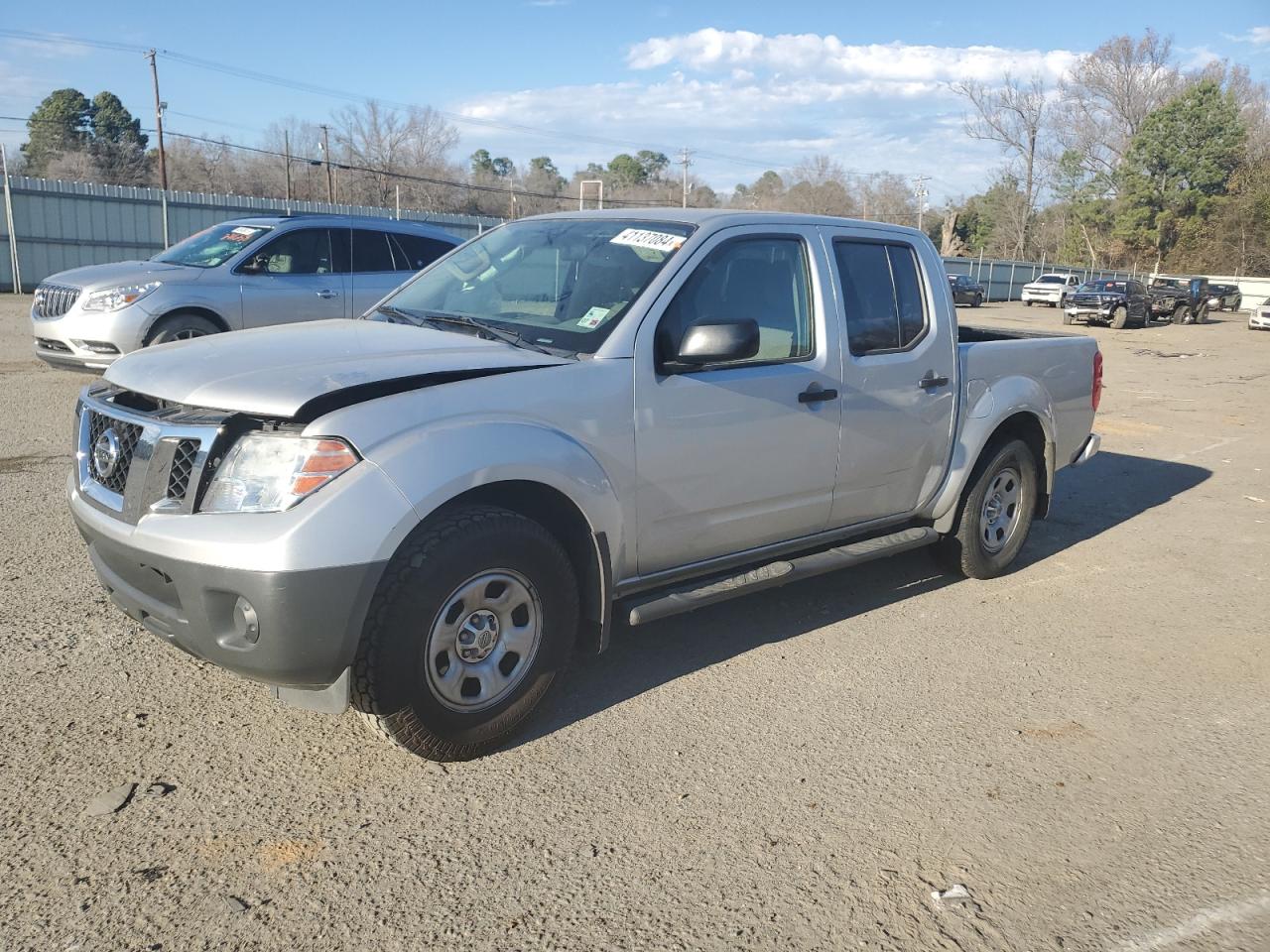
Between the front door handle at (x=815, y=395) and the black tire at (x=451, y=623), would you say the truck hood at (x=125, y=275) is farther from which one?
the black tire at (x=451, y=623)

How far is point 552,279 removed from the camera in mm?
4348

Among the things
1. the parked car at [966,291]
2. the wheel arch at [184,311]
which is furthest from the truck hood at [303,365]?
the parked car at [966,291]

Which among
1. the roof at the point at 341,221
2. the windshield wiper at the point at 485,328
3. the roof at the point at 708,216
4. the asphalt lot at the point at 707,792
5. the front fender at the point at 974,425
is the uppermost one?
the roof at the point at 341,221

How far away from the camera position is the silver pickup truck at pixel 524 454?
3.13 metres

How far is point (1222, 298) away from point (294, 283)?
4824 centimetres

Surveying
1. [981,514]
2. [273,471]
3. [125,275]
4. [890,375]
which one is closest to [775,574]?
[890,375]

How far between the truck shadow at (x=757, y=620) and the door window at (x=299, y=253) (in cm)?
698

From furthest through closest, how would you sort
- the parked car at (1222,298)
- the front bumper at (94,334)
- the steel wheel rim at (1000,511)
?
the parked car at (1222,298)
the front bumper at (94,334)
the steel wheel rim at (1000,511)

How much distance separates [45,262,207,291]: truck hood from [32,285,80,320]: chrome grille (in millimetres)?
69

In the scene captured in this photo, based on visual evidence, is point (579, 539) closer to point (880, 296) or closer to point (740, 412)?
point (740, 412)

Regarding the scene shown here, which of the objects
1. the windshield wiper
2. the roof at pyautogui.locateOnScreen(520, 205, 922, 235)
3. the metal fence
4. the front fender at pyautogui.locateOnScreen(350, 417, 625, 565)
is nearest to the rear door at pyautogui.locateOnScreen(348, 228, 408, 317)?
the roof at pyautogui.locateOnScreen(520, 205, 922, 235)

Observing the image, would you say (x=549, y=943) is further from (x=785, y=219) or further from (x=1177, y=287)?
(x=1177, y=287)

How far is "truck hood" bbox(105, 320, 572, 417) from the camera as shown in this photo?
3225 mm

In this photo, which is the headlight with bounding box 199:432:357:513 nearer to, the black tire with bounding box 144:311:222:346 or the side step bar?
the side step bar
